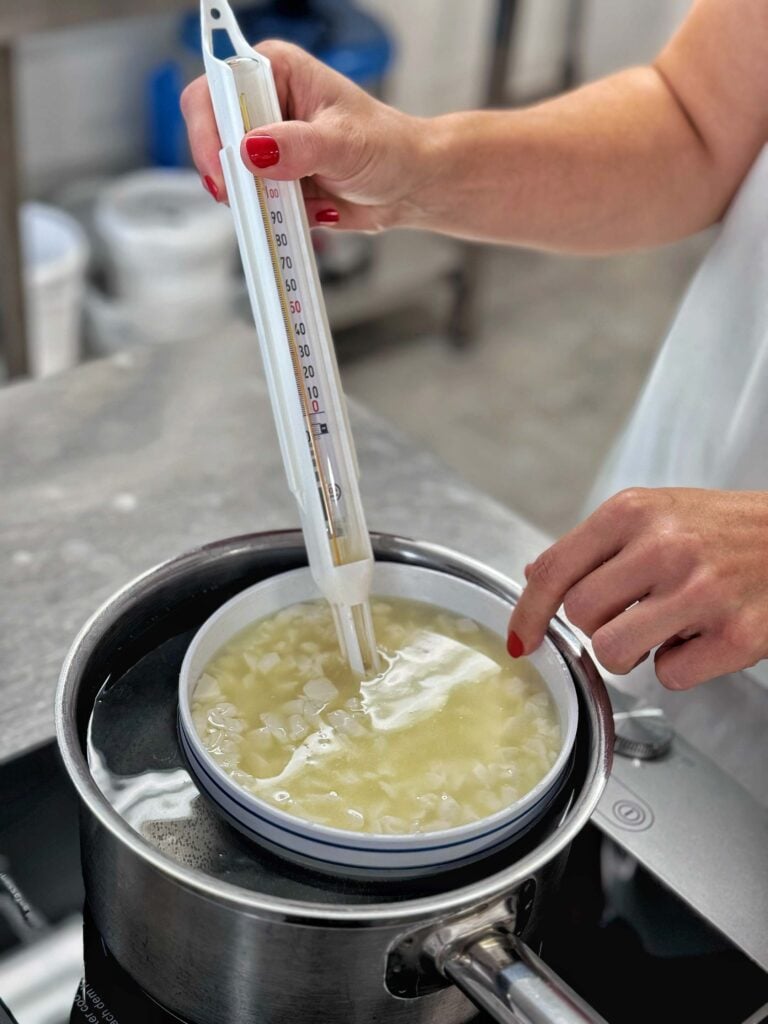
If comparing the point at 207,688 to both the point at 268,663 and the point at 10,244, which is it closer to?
the point at 268,663

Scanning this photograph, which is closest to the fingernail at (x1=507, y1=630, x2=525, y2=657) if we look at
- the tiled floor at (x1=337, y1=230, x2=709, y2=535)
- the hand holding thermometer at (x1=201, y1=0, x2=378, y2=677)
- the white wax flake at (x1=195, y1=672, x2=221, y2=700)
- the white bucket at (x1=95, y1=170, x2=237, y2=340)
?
the hand holding thermometer at (x1=201, y1=0, x2=378, y2=677)

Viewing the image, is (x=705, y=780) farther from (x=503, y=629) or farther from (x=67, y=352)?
(x=67, y=352)

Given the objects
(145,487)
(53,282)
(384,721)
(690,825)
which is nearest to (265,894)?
(384,721)

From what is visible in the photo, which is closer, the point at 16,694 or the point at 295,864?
the point at 295,864

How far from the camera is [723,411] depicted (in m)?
1.26

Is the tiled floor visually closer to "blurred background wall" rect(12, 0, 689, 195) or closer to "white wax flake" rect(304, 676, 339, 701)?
"blurred background wall" rect(12, 0, 689, 195)

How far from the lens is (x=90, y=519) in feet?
4.24

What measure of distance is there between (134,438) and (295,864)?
740 mm

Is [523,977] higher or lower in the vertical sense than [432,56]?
higher

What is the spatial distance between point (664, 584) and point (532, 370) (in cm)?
280

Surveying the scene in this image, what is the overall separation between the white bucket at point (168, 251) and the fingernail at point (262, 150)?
6.87 feet

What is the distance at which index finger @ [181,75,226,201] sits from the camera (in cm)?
100

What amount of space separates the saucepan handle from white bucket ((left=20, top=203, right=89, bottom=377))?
2248mm

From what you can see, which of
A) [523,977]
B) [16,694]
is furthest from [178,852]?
[16,694]
